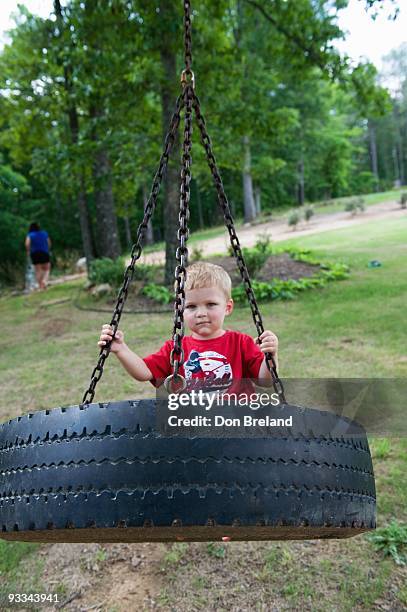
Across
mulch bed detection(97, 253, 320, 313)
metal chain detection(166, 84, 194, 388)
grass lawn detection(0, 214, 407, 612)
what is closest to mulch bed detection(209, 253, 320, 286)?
mulch bed detection(97, 253, 320, 313)

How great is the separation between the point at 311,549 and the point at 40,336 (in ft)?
20.3

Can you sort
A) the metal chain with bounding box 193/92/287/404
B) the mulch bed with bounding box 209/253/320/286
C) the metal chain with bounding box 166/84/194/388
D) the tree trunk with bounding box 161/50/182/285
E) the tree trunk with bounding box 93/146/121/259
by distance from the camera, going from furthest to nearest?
the tree trunk with bounding box 93/146/121/259, the mulch bed with bounding box 209/253/320/286, the tree trunk with bounding box 161/50/182/285, the metal chain with bounding box 193/92/287/404, the metal chain with bounding box 166/84/194/388

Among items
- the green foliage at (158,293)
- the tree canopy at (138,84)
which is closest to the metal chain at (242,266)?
the tree canopy at (138,84)

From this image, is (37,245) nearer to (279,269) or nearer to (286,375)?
(279,269)

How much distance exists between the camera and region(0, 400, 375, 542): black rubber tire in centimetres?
140

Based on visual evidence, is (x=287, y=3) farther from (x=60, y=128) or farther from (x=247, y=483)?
(x=247, y=483)

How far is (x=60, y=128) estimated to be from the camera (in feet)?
44.7

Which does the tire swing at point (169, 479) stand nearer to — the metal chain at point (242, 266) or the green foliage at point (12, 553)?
the metal chain at point (242, 266)

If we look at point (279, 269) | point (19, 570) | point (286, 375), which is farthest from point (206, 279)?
point (279, 269)

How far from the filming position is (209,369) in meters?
2.32

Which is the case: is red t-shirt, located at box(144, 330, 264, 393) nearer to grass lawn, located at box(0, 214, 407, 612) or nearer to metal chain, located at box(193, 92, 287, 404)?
metal chain, located at box(193, 92, 287, 404)

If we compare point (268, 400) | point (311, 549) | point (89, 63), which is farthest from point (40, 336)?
point (268, 400)

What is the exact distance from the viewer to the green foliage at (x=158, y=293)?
9.12 meters

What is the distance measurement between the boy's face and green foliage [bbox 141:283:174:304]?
6.50 metres
